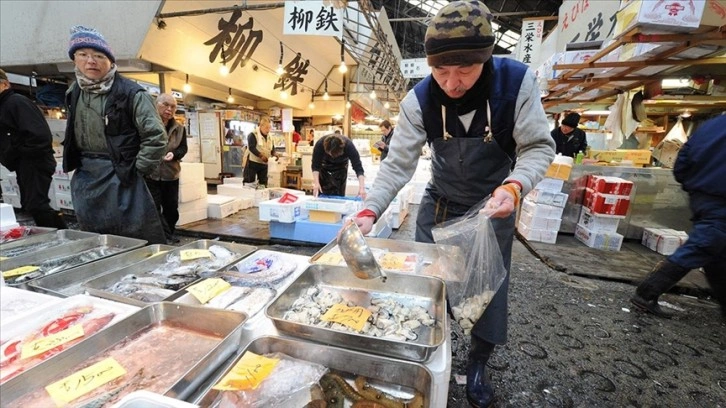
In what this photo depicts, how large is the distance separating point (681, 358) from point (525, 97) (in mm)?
2597

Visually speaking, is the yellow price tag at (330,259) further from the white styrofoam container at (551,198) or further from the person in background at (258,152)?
the person in background at (258,152)

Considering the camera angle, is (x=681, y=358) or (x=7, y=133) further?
(x=7, y=133)

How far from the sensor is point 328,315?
3.84 ft

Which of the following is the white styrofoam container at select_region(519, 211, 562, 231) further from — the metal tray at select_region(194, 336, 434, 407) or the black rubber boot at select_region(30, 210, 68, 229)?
the black rubber boot at select_region(30, 210, 68, 229)

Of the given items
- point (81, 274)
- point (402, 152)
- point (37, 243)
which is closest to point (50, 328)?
point (81, 274)

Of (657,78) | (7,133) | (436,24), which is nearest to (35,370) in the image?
(436,24)

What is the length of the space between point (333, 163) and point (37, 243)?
342 cm

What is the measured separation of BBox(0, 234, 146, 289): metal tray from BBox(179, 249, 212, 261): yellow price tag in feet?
1.04

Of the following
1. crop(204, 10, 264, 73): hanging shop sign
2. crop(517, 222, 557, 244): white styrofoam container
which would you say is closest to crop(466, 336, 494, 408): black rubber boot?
crop(517, 222, 557, 244): white styrofoam container

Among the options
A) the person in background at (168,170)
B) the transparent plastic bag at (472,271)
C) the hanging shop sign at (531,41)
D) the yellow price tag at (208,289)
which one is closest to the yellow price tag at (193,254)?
the yellow price tag at (208,289)

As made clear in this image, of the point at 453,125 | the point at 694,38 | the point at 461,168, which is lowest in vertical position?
the point at 461,168

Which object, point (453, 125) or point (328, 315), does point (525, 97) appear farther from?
point (328, 315)

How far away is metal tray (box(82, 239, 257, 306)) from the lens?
126 cm

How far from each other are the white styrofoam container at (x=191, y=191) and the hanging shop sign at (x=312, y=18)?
295cm
